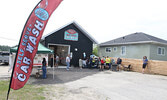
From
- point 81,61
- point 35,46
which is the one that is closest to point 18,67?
point 35,46

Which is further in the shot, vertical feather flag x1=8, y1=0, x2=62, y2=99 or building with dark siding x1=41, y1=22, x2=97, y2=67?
building with dark siding x1=41, y1=22, x2=97, y2=67

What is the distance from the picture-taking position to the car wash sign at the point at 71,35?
55.0 ft

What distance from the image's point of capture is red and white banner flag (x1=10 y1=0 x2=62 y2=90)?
374 cm

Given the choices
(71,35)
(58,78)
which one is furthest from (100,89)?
(71,35)

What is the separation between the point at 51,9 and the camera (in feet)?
13.8

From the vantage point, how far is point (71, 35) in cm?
1708

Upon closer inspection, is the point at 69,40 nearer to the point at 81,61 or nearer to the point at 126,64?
the point at 81,61

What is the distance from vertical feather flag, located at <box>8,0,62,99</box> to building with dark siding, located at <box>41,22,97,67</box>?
466 inches

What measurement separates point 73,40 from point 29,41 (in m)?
13.4

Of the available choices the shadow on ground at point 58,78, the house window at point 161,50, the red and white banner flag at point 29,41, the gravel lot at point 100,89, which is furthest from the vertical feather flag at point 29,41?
the house window at point 161,50

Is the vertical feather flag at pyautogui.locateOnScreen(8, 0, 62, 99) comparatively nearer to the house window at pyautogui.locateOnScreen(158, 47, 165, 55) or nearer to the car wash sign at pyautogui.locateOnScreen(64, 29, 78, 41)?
the car wash sign at pyautogui.locateOnScreen(64, 29, 78, 41)

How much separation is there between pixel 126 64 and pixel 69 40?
7986 mm

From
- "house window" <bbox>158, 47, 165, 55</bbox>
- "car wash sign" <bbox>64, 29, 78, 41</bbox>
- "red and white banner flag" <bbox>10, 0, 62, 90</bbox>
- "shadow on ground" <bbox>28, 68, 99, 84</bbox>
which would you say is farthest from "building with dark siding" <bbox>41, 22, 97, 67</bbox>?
"red and white banner flag" <bbox>10, 0, 62, 90</bbox>

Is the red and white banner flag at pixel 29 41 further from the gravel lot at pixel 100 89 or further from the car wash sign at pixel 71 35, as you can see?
the car wash sign at pixel 71 35
